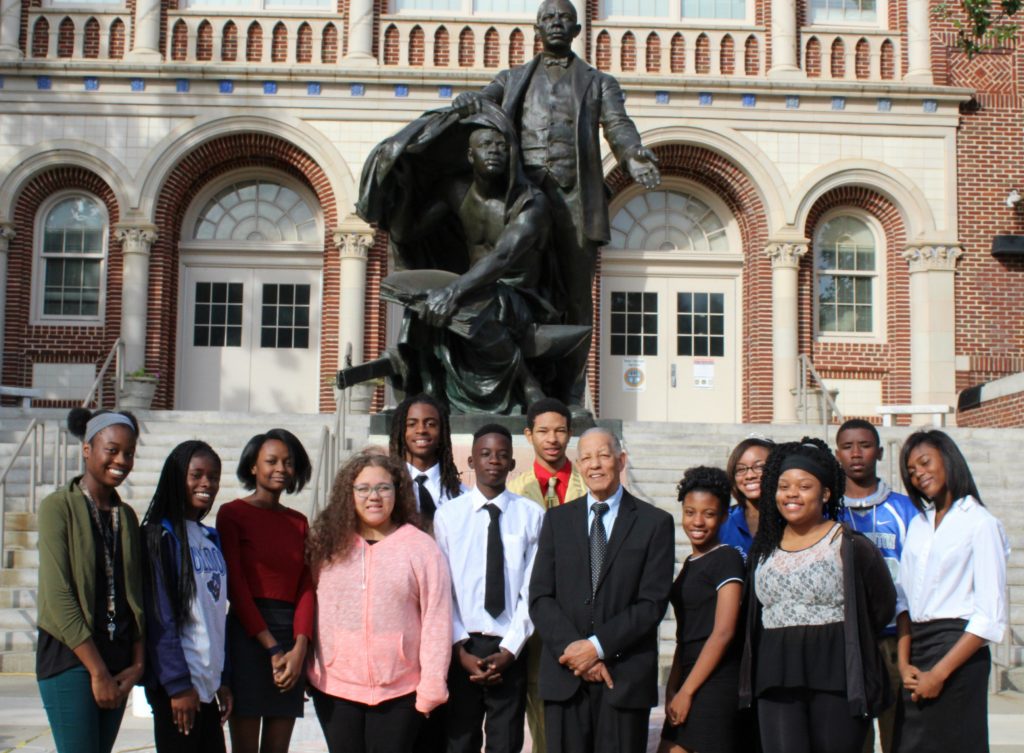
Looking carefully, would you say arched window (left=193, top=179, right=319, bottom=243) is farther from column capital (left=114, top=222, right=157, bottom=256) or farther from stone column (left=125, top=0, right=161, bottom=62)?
stone column (left=125, top=0, right=161, bottom=62)

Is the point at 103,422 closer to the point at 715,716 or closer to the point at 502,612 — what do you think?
the point at 502,612

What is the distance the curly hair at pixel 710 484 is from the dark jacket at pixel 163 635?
6.07 feet

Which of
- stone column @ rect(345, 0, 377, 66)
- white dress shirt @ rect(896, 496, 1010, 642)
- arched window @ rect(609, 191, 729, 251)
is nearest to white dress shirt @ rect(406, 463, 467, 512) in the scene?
white dress shirt @ rect(896, 496, 1010, 642)

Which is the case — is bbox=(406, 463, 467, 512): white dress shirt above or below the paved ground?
above

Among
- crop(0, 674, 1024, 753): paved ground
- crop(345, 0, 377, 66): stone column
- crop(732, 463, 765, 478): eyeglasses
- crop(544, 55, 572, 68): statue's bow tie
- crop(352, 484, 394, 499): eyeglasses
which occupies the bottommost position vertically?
crop(0, 674, 1024, 753): paved ground

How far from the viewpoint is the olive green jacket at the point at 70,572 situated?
4.11 metres

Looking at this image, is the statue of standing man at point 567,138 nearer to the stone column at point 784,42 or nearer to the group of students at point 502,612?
the group of students at point 502,612

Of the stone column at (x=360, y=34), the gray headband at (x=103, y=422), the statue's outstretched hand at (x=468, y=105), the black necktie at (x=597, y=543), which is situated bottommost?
the black necktie at (x=597, y=543)

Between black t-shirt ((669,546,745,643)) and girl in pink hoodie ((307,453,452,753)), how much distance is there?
2.82ft

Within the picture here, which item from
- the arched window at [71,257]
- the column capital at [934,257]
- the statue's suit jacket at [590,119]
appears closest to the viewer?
the statue's suit jacket at [590,119]

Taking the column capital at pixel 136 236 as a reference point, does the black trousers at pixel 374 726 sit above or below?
below

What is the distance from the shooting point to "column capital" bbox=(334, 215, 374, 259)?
21172mm

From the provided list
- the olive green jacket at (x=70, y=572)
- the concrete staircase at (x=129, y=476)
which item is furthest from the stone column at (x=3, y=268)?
the olive green jacket at (x=70, y=572)

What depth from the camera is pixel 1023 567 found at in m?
10.3
